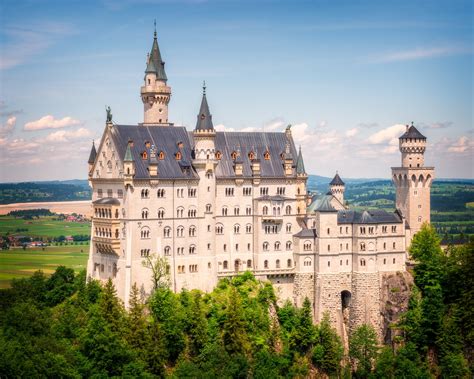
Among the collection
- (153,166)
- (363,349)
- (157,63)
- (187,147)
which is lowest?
(363,349)

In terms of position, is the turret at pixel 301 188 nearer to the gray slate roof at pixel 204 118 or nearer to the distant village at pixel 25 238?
the gray slate roof at pixel 204 118

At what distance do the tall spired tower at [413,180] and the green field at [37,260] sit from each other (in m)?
Result: 52.1

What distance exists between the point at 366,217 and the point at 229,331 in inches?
989

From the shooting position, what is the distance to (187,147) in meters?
119

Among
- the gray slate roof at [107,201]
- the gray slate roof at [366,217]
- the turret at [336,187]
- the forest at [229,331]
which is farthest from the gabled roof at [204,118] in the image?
the turret at [336,187]

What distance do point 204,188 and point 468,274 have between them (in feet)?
115

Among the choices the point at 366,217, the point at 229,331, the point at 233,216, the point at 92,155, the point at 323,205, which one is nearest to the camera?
the point at 229,331

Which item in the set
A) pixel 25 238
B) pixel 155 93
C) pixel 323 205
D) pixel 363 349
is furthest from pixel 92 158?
pixel 25 238

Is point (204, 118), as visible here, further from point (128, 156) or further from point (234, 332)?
point (234, 332)

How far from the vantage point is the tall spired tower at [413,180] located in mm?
128625

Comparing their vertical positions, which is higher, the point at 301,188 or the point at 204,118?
the point at 204,118

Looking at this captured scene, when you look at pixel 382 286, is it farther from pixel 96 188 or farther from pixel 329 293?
pixel 96 188

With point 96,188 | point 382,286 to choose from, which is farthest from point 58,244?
point 382,286

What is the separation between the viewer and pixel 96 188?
118688 millimetres
